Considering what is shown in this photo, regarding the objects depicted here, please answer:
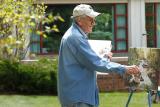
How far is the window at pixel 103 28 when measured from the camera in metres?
→ 28.5

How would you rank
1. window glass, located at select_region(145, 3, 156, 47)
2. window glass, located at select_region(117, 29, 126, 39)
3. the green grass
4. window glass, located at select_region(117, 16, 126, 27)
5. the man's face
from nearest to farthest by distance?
the man's face < the green grass < window glass, located at select_region(117, 29, 126, 39) < window glass, located at select_region(117, 16, 126, 27) < window glass, located at select_region(145, 3, 156, 47)

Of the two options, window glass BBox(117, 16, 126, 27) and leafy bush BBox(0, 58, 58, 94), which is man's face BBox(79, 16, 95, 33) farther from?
window glass BBox(117, 16, 126, 27)

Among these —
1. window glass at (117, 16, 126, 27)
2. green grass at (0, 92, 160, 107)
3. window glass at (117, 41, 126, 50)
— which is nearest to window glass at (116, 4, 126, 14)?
window glass at (117, 16, 126, 27)

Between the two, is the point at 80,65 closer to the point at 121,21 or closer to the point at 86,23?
the point at 86,23

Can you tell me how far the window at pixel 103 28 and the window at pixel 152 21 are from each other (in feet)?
3.86

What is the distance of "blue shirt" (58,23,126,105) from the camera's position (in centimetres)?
638

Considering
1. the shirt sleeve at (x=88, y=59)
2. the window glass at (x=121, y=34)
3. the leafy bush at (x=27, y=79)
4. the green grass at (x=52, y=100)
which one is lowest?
the green grass at (x=52, y=100)

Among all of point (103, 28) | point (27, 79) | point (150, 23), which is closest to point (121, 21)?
point (103, 28)

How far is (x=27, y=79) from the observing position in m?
15.9

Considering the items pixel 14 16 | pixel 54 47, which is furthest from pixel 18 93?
pixel 54 47

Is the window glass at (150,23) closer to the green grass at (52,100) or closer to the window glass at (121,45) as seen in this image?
the window glass at (121,45)

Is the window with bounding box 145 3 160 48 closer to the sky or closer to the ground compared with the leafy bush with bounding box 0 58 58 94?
closer to the sky

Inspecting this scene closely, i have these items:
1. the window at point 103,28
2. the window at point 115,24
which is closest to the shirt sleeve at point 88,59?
the window at point 103,28

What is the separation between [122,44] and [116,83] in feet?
44.0
